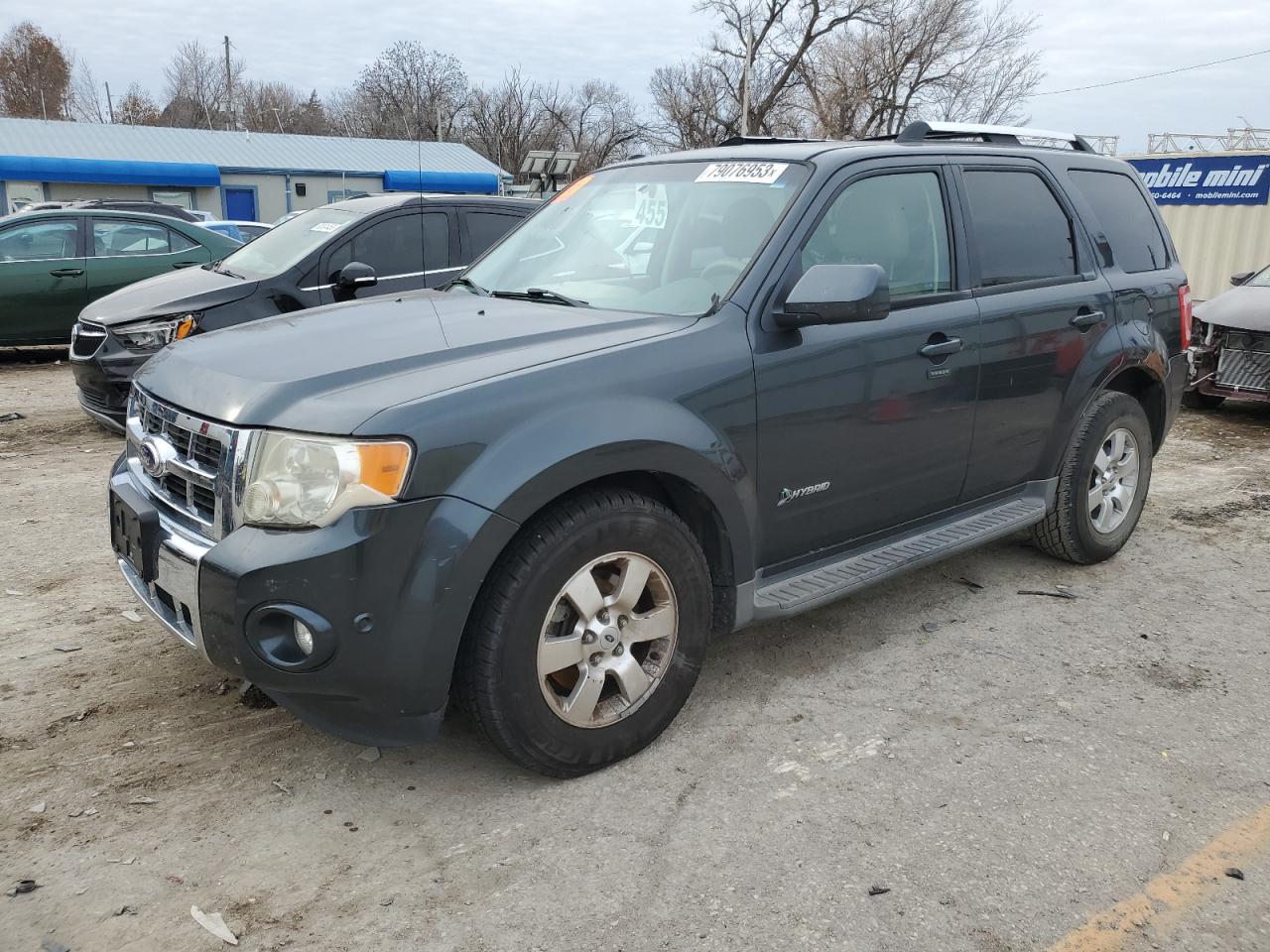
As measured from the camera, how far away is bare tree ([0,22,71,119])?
71.6 m

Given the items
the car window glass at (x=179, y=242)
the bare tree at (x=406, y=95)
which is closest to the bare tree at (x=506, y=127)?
the bare tree at (x=406, y=95)

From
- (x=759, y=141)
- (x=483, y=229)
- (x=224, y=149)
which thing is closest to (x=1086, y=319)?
(x=759, y=141)

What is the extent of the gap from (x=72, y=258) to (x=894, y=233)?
31.2 feet

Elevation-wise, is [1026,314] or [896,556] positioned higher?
[1026,314]

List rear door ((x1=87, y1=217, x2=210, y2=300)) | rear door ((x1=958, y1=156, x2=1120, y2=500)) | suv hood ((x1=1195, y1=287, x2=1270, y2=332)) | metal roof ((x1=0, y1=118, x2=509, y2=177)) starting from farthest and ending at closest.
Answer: metal roof ((x1=0, y1=118, x2=509, y2=177)), rear door ((x1=87, y1=217, x2=210, y2=300)), suv hood ((x1=1195, y1=287, x2=1270, y2=332)), rear door ((x1=958, y1=156, x2=1120, y2=500))

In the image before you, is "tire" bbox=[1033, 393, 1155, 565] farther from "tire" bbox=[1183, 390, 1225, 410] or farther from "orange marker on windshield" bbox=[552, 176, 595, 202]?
"tire" bbox=[1183, 390, 1225, 410]

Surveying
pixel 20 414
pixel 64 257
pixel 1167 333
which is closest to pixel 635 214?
pixel 1167 333

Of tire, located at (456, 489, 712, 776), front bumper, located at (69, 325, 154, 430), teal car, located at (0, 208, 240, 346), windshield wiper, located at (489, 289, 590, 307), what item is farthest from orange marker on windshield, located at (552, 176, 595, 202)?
teal car, located at (0, 208, 240, 346)

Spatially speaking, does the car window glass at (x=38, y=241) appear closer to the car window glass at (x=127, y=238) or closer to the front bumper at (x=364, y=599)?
the car window glass at (x=127, y=238)

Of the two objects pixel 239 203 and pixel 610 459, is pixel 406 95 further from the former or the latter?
pixel 610 459

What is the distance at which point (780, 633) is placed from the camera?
420cm

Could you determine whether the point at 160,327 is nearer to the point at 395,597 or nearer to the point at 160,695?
the point at 160,695

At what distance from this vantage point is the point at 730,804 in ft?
9.64

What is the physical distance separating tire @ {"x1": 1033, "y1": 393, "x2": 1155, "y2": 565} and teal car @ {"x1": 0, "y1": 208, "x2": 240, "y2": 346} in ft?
27.2
